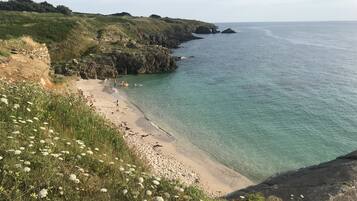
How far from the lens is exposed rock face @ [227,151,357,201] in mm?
17984

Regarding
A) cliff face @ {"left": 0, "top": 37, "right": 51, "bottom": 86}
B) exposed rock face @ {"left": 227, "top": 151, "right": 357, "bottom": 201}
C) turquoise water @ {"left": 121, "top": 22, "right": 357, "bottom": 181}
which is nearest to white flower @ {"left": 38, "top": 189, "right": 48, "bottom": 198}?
exposed rock face @ {"left": 227, "top": 151, "right": 357, "bottom": 201}

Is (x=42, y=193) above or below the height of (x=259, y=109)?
above

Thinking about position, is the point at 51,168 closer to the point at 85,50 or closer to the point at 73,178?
the point at 73,178

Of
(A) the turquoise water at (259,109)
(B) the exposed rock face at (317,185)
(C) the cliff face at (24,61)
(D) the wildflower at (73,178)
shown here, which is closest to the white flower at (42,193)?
(D) the wildflower at (73,178)

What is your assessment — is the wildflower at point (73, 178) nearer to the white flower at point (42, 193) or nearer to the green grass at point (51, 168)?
the green grass at point (51, 168)

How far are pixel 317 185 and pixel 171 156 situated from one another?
17.2 meters

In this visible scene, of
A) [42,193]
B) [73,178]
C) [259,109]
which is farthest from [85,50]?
[42,193]

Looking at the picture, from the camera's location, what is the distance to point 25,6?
12812cm

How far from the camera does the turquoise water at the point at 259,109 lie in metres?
37.5

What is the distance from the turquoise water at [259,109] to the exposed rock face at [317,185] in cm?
980

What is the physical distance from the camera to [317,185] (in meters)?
19.5

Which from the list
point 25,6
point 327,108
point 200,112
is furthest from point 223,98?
point 25,6

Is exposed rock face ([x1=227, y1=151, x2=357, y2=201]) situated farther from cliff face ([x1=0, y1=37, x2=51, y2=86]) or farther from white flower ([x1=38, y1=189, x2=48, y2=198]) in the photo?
cliff face ([x1=0, y1=37, x2=51, y2=86])

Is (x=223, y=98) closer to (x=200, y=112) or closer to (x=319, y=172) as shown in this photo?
(x=200, y=112)
